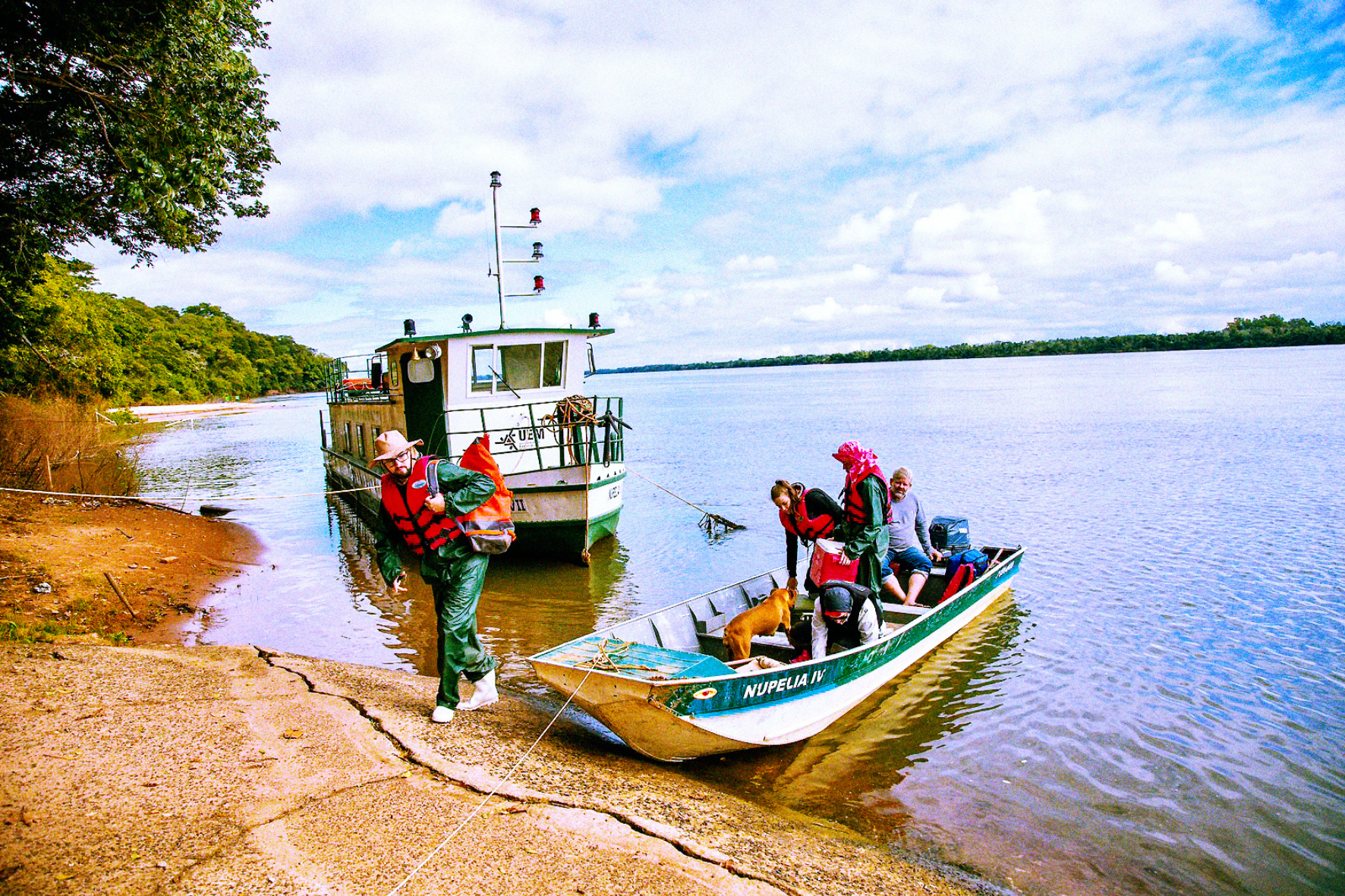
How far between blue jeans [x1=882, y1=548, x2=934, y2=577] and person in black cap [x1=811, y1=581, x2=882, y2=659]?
8.58 ft

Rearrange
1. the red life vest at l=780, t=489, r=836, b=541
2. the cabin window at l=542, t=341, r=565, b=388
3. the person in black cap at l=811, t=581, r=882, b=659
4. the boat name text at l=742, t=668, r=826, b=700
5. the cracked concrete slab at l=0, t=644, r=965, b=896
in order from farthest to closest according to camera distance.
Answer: the cabin window at l=542, t=341, r=565, b=388
the red life vest at l=780, t=489, r=836, b=541
the person in black cap at l=811, t=581, r=882, b=659
the boat name text at l=742, t=668, r=826, b=700
the cracked concrete slab at l=0, t=644, r=965, b=896

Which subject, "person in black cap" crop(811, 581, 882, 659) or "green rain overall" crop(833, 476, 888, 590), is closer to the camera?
"person in black cap" crop(811, 581, 882, 659)

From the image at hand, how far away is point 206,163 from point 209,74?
4.17 ft

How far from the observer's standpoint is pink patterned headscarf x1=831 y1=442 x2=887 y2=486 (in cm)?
736

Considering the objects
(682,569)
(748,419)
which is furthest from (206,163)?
(748,419)

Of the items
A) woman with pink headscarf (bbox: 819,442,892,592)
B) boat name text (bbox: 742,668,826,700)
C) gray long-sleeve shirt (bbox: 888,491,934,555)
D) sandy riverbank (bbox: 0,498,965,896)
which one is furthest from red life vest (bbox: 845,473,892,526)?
sandy riverbank (bbox: 0,498,965,896)

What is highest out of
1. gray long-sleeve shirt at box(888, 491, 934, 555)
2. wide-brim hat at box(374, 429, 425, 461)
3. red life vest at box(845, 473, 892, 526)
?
wide-brim hat at box(374, 429, 425, 461)

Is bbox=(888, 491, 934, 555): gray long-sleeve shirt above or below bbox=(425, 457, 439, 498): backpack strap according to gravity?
below

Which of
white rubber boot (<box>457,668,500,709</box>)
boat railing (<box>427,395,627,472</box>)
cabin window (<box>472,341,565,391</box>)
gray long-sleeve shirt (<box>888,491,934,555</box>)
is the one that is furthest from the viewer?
cabin window (<box>472,341,565,391</box>)

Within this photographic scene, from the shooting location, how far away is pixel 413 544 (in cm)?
558

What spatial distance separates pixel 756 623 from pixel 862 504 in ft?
5.25

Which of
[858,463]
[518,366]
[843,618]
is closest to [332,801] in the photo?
[843,618]

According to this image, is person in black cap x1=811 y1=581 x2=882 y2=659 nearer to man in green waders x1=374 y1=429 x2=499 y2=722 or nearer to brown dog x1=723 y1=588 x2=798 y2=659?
brown dog x1=723 y1=588 x2=798 y2=659

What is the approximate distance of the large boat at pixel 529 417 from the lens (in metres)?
13.6
